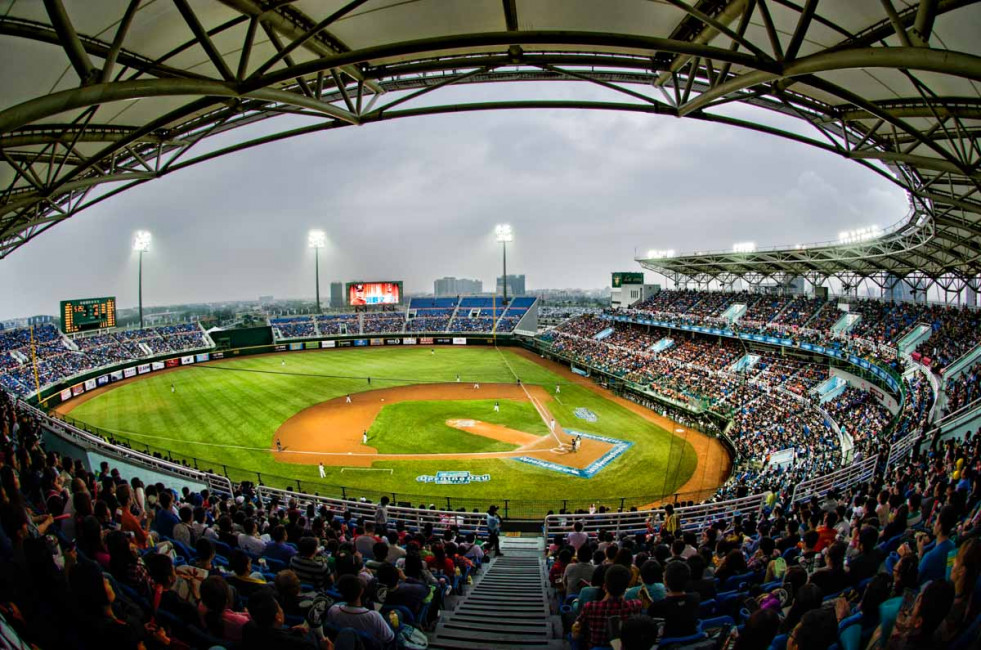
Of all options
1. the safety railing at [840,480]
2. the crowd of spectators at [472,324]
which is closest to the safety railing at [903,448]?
the safety railing at [840,480]

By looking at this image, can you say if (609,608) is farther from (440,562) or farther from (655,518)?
(655,518)

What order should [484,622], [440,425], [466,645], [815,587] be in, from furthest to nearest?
[440,425]
[484,622]
[466,645]
[815,587]

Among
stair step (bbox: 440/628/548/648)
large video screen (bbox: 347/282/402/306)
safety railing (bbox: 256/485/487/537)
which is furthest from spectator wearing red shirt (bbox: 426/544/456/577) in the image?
large video screen (bbox: 347/282/402/306)

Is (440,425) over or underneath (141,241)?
underneath

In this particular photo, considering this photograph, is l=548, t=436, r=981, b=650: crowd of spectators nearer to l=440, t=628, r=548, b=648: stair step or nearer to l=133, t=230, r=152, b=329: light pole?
l=440, t=628, r=548, b=648: stair step

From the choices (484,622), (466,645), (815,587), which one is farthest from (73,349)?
(815,587)
